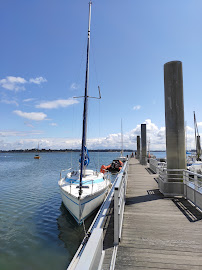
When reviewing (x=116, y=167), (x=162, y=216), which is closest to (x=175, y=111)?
(x=162, y=216)

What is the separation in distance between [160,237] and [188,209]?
8.48ft

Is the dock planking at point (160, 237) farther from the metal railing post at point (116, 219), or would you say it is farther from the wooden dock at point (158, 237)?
the metal railing post at point (116, 219)

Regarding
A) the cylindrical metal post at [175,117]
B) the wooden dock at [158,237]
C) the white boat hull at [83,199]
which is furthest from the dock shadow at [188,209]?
the white boat hull at [83,199]

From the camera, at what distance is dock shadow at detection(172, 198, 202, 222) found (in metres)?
5.73

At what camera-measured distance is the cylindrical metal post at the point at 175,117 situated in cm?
→ 818

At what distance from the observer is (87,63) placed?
39.3 feet

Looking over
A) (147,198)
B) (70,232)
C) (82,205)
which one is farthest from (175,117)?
(70,232)

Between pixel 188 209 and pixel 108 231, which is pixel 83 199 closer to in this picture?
pixel 108 231

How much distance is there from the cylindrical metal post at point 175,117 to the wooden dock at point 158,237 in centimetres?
197

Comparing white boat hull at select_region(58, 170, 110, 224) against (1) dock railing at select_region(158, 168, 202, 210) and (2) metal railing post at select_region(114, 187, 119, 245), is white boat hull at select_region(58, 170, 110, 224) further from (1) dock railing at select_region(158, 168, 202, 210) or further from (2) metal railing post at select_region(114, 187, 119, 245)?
(2) metal railing post at select_region(114, 187, 119, 245)

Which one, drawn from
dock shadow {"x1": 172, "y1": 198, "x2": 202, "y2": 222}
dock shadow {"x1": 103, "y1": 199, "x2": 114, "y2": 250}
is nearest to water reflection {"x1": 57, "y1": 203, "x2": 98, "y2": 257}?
dock shadow {"x1": 103, "y1": 199, "x2": 114, "y2": 250}

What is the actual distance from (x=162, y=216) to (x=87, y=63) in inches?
394

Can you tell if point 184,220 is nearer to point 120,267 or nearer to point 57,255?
point 120,267

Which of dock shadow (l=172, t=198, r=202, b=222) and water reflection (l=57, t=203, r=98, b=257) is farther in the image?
water reflection (l=57, t=203, r=98, b=257)
